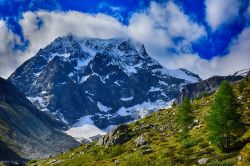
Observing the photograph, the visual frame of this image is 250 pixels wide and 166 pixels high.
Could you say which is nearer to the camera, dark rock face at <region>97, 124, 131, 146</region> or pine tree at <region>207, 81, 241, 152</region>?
pine tree at <region>207, 81, 241, 152</region>

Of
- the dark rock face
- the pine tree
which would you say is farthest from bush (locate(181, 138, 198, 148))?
the dark rock face

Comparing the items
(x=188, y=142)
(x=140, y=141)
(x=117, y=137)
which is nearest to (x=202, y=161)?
(x=188, y=142)

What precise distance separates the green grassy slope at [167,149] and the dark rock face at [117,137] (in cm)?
196

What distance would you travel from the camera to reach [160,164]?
5628cm

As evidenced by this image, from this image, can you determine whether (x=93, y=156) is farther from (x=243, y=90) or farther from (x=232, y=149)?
(x=232, y=149)

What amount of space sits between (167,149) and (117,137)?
1523 inches

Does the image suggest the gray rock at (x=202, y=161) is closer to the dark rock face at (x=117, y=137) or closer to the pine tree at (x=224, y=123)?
the pine tree at (x=224, y=123)

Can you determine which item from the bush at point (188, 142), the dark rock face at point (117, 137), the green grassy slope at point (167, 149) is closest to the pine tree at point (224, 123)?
the green grassy slope at point (167, 149)

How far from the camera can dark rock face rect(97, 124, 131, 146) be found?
11864cm

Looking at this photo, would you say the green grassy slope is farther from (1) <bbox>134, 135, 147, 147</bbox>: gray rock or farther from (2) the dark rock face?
(2) the dark rock face

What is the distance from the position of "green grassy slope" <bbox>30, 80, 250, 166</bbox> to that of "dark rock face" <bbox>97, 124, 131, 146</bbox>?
77.3 inches

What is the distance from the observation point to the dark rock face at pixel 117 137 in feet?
389

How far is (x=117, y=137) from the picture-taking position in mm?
119875

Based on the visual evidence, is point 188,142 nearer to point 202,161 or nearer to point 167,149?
point 167,149
